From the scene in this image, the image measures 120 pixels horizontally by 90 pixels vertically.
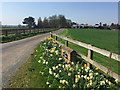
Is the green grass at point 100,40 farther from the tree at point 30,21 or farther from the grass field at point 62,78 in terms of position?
the tree at point 30,21

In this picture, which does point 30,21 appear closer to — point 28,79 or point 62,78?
point 28,79

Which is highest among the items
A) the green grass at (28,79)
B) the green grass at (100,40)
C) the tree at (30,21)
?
the tree at (30,21)

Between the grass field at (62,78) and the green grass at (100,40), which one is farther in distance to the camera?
the green grass at (100,40)

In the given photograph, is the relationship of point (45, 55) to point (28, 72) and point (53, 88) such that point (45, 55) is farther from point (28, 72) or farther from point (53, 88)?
point (53, 88)

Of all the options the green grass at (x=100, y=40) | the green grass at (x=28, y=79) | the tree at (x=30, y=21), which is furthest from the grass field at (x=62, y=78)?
the tree at (x=30, y=21)

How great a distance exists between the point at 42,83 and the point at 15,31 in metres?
21.2

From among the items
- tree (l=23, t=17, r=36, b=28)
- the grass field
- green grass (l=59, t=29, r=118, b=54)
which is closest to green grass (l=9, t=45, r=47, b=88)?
the grass field

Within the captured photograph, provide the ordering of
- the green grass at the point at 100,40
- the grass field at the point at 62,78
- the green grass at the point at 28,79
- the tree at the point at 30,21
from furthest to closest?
the tree at the point at 30,21, the green grass at the point at 100,40, the green grass at the point at 28,79, the grass field at the point at 62,78

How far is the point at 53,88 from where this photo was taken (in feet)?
13.0

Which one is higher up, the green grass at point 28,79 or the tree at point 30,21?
the tree at point 30,21

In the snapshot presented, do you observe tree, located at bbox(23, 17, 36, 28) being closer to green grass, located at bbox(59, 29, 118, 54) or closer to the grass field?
green grass, located at bbox(59, 29, 118, 54)

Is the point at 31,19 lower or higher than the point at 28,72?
higher

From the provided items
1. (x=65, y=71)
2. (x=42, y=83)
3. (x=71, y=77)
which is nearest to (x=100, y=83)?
(x=71, y=77)

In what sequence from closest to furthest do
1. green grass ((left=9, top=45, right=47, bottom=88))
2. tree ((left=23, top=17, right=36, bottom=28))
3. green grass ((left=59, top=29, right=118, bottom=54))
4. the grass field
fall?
the grass field, green grass ((left=9, top=45, right=47, bottom=88)), green grass ((left=59, top=29, right=118, bottom=54)), tree ((left=23, top=17, right=36, bottom=28))
